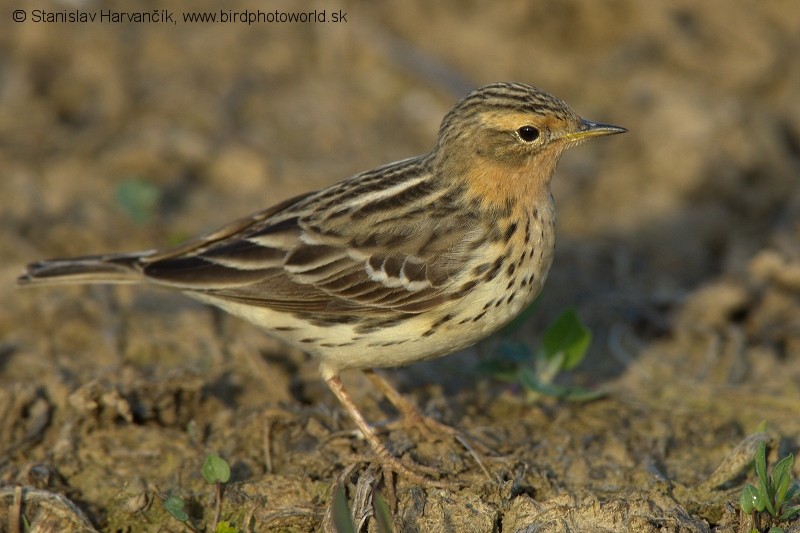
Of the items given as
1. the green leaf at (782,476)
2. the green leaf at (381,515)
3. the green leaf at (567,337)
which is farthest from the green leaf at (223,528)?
the green leaf at (782,476)

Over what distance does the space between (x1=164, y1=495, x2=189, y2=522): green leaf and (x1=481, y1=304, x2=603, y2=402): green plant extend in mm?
2157

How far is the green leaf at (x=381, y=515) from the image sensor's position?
4.92 m

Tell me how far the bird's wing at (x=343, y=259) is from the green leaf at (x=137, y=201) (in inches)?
85.3

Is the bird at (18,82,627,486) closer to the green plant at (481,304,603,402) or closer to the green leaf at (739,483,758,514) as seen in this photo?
the green plant at (481,304,603,402)

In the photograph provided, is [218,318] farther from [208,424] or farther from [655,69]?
[655,69]

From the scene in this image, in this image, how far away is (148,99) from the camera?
31.7ft

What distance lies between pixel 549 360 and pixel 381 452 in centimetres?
143

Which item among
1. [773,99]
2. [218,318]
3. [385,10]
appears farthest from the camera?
[385,10]

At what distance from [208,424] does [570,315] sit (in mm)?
2289

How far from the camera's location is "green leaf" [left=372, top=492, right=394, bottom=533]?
4918 millimetres

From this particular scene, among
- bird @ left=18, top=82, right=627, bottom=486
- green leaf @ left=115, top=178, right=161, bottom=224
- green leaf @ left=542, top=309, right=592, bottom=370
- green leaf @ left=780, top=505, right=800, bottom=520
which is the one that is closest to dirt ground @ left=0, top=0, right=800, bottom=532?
green leaf @ left=115, top=178, right=161, bottom=224

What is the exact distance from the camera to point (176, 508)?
5.37 m

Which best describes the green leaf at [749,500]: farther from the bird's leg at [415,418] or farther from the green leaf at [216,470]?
Result: the green leaf at [216,470]

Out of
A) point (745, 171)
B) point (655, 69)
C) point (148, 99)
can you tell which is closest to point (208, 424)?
point (148, 99)
